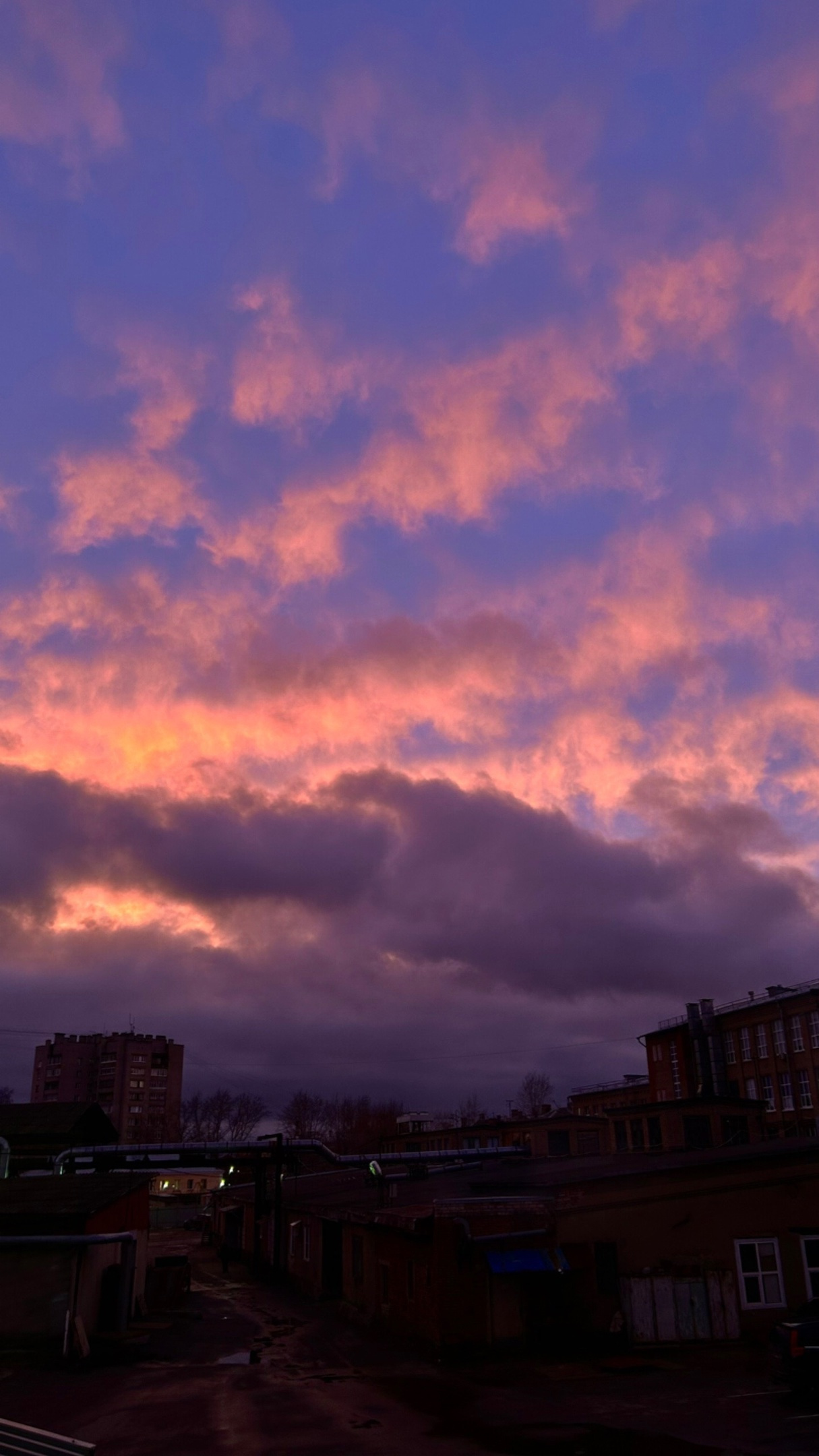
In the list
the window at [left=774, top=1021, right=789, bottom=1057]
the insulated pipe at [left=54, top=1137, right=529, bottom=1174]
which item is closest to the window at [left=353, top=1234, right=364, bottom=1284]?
the insulated pipe at [left=54, top=1137, right=529, bottom=1174]

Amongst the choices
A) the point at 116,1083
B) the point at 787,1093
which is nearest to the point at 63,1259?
the point at 787,1093

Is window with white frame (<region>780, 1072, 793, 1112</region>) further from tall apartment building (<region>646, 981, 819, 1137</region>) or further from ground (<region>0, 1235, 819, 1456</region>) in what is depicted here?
ground (<region>0, 1235, 819, 1456</region>)

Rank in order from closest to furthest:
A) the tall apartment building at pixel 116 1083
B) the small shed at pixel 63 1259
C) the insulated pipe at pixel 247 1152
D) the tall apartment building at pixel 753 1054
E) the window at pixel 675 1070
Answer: the small shed at pixel 63 1259 < the insulated pipe at pixel 247 1152 < the tall apartment building at pixel 753 1054 < the window at pixel 675 1070 < the tall apartment building at pixel 116 1083

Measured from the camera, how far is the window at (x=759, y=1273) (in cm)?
2503

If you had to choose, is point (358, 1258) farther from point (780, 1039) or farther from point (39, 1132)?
point (780, 1039)

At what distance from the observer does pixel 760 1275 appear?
82.7 feet

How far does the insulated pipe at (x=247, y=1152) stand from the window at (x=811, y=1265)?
32455mm

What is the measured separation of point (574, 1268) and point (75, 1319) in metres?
13.2

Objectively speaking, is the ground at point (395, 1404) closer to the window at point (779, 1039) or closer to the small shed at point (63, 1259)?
the small shed at point (63, 1259)

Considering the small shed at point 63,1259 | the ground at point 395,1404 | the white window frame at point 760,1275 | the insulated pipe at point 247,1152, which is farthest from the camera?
the insulated pipe at point 247,1152

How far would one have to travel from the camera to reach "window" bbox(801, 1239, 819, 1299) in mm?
24984

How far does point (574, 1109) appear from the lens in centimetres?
11431

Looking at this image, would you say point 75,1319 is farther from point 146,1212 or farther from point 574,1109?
point 574,1109

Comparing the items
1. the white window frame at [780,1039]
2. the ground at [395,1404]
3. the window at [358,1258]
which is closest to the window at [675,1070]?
the white window frame at [780,1039]
